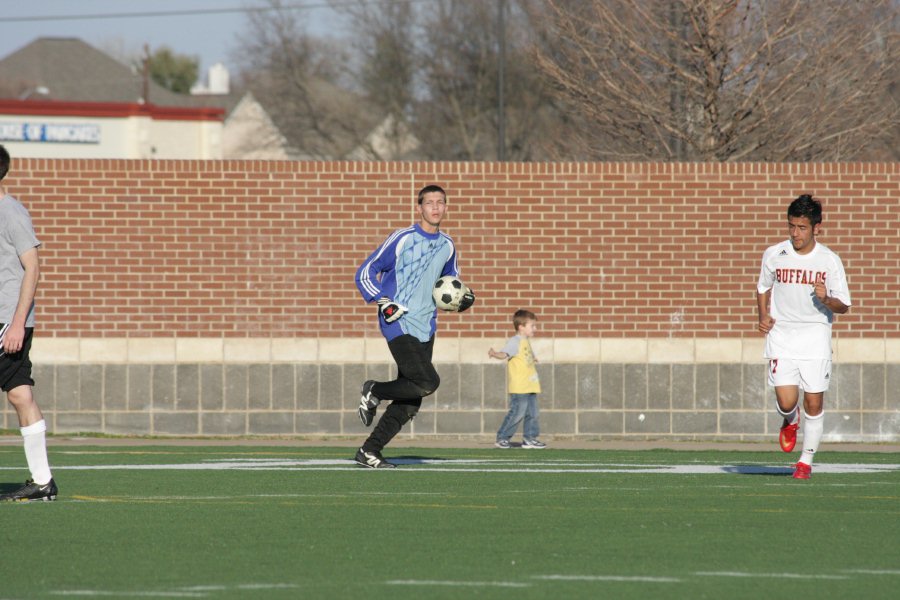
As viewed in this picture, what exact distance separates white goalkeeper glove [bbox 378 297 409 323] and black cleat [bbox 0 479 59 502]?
279 cm

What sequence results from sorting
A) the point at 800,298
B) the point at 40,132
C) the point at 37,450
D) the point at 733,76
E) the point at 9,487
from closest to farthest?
1. the point at 37,450
2. the point at 9,487
3. the point at 800,298
4. the point at 733,76
5. the point at 40,132

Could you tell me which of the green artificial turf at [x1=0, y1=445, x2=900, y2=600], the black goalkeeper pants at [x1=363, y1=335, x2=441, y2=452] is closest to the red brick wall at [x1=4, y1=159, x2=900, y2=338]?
the green artificial turf at [x1=0, y1=445, x2=900, y2=600]

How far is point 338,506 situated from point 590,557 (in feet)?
7.21

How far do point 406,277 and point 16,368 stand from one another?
10.5 ft

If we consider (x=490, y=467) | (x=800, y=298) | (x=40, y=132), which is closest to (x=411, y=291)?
(x=490, y=467)

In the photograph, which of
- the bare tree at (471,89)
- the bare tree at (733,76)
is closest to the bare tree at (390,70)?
the bare tree at (471,89)

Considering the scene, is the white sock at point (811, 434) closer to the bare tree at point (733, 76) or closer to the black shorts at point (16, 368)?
the black shorts at point (16, 368)

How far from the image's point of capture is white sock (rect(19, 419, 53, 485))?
866cm

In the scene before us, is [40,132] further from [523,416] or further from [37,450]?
[37,450]

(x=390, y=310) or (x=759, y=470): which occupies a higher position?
(x=390, y=310)

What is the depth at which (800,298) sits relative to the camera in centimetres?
1036

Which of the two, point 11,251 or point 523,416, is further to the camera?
point 523,416

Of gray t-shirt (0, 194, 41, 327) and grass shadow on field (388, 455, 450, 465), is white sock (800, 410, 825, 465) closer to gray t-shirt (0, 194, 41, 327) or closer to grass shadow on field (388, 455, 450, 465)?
grass shadow on field (388, 455, 450, 465)

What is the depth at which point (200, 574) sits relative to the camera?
6.52 metres
